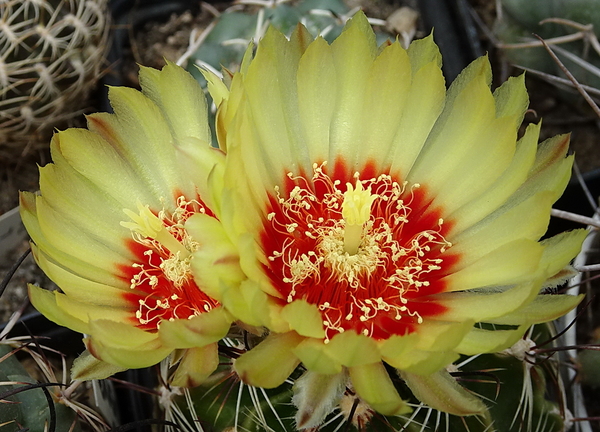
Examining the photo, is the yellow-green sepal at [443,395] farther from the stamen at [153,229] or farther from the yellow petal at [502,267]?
the stamen at [153,229]

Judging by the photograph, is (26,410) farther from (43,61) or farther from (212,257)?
(43,61)

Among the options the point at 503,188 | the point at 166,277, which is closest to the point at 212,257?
the point at 166,277

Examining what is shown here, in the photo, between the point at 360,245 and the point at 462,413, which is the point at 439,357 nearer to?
the point at 462,413

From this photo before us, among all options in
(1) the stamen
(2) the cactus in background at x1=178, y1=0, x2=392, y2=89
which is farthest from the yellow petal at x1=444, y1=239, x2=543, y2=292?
(2) the cactus in background at x1=178, y1=0, x2=392, y2=89

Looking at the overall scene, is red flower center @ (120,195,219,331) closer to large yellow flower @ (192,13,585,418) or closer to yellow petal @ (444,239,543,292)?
large yellow flower @ (192,13,585,418)

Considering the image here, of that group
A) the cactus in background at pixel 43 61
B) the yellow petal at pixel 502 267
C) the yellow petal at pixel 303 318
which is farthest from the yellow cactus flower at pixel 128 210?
the cactus in background at pixel 43 61

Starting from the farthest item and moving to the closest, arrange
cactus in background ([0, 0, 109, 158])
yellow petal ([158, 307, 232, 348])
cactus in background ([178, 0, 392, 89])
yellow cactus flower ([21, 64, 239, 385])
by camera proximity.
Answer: cactus in background ([178, 0, 392, 89]) < cactus in background ([0, 0, 109, 158]) < yellow cactus flower ([21, 64, 239, 385]) < yellow petal ([158, 307, 232, 348])

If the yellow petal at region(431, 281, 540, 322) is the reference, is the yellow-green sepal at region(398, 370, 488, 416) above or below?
below
